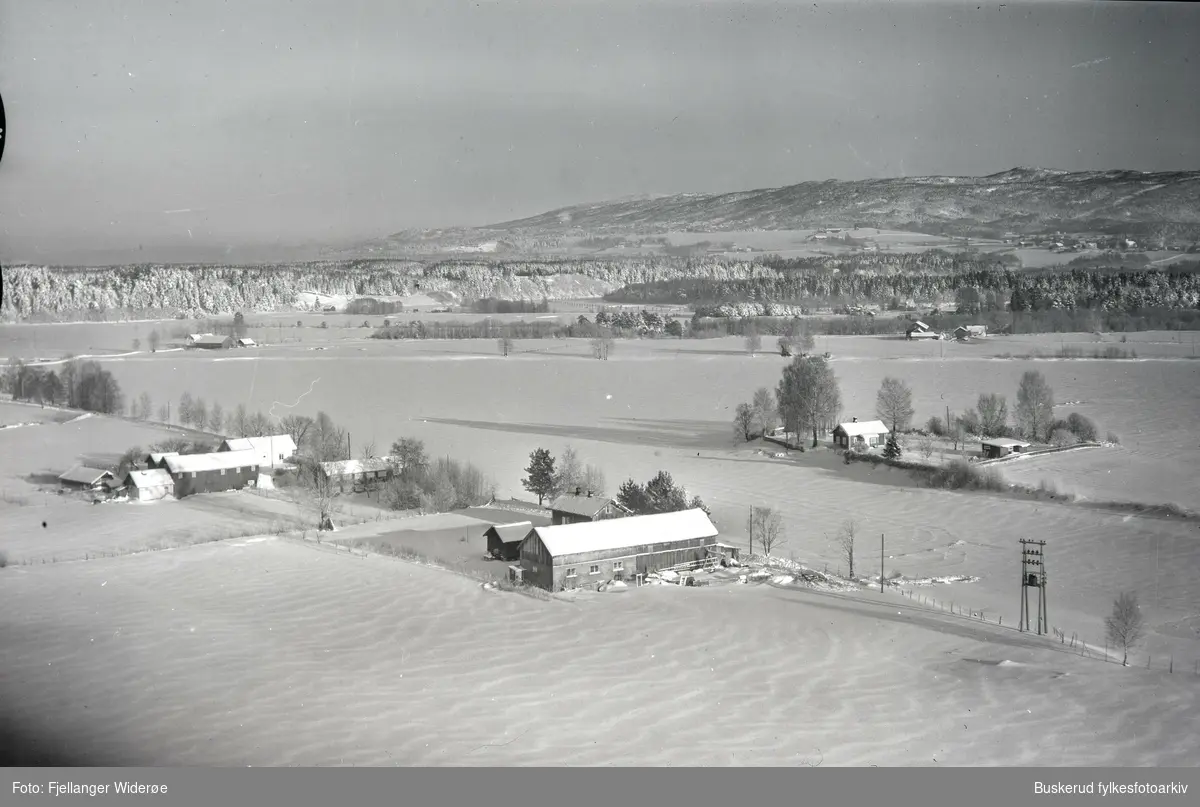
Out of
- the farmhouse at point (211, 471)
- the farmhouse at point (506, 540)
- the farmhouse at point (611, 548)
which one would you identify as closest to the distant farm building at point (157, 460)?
the farmhouse at point (211, 471)

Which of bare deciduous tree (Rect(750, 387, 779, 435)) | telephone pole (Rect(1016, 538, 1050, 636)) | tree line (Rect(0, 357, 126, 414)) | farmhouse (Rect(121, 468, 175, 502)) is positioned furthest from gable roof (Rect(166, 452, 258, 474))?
telephone pole (Rect(1016, 538, 1050, 636))

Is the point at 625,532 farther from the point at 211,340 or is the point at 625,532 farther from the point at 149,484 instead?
the point at 211,340

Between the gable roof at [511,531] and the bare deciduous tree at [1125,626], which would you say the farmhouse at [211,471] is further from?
the bare deciduous tree at [1125,626]

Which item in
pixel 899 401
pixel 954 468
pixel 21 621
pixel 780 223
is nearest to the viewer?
pixel 21 621

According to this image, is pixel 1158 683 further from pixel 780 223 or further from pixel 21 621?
pixel 21 621

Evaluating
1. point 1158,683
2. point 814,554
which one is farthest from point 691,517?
point 1158,683

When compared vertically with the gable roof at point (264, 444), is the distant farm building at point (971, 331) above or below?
above

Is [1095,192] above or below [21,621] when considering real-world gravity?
above
